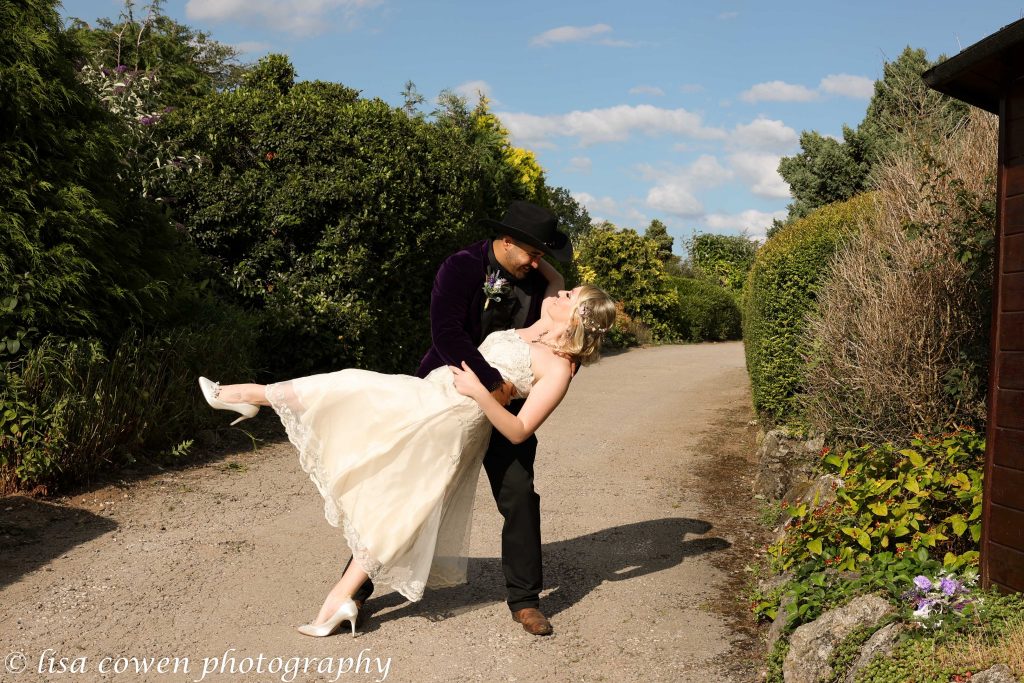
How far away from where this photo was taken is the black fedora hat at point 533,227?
14.7ft

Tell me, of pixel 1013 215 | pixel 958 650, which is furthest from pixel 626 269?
pixel 958 650

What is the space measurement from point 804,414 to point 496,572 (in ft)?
12.6

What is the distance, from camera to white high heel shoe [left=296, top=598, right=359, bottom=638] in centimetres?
440

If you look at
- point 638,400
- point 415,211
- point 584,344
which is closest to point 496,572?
point 584,344

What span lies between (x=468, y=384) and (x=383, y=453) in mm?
531

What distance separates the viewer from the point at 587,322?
4.42 m

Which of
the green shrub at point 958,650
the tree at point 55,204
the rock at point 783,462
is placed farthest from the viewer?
the rock at point 783,462

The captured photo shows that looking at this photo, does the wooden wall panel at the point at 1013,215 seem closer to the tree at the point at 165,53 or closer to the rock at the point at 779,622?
the rock at the point at 779,622

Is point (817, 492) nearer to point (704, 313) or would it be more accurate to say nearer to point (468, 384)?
point (468, 384)

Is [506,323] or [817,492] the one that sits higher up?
[506,323]

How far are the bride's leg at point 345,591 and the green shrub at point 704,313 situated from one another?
66.0 ft

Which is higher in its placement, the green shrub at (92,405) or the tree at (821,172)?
the tree at (821,172)

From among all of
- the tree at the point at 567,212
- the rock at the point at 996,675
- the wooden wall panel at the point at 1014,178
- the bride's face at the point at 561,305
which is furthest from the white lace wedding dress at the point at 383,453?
the tree at the point at 567,212

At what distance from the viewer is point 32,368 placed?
6.47 m
